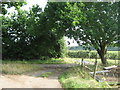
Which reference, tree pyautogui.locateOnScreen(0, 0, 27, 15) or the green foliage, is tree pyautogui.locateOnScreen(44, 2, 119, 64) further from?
the green foliage

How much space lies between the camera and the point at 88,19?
36.9ft

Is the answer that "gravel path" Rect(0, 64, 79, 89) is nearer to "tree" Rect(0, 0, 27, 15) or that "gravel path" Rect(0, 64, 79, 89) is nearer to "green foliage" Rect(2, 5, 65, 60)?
"tree" Rect(0, 0, 27, 15)

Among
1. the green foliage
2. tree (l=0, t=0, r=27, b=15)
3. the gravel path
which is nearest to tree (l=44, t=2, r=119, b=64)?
tree (l=0, t=0, r=27, b=15)

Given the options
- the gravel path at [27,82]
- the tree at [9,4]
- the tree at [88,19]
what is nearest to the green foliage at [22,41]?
the tree at [88,19]

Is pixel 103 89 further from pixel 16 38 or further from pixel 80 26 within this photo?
pixel 16 38

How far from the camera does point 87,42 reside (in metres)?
12.8

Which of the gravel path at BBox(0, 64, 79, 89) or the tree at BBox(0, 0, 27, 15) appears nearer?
the gravel path at BBox(0, 64, 79, 89)

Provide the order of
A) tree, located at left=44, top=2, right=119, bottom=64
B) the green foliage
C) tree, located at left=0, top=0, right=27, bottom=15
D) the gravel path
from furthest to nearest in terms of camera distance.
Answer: the green foliage < tree, located at left=44, top=2, right=119, bottom=64 < tree, located at left=0, top=0, right=27, bottom=15 < the gravel path

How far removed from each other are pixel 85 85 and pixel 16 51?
14563mm

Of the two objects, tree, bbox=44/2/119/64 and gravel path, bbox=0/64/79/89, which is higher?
tree, bbox=44/2/119/64

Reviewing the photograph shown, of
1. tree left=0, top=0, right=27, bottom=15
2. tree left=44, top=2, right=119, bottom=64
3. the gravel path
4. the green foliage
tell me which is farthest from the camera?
the green foliage

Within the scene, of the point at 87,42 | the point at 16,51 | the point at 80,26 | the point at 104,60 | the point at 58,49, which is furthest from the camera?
the point at 58,49

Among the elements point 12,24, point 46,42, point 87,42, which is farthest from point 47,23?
point 12,24

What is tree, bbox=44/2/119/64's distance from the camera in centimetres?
1043
